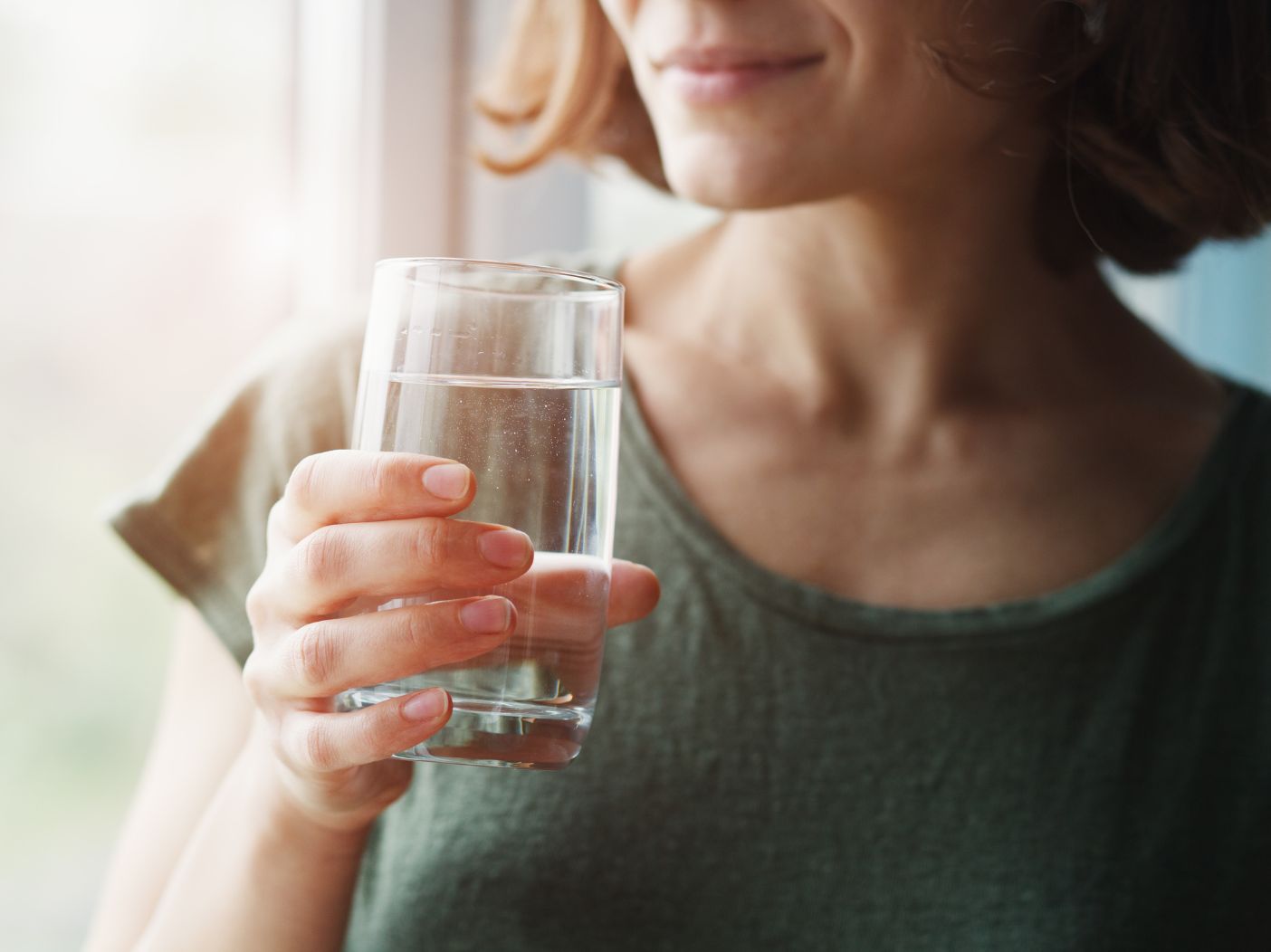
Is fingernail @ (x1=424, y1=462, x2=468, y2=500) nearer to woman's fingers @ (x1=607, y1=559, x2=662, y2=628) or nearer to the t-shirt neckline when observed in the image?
woman's fingers @ (x1=607, y1=559, x2=662, y2=628)

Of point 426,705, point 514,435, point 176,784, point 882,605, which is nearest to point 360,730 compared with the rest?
point 426,705

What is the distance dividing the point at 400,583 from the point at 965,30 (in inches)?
22.2

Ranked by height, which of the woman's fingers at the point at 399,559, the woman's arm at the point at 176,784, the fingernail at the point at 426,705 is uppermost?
the woman's fingers at the point at 399,559

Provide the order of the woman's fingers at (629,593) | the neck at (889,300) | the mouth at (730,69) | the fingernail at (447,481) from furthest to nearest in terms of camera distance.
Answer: the neck at (889,300)
the mouth at (730,69)
the woman's fingers at (629,593)
the fingernail at (447,481)

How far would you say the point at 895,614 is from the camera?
98 cm

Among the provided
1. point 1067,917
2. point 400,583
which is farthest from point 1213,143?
point 400,583

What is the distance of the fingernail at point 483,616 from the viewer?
0.54 meters

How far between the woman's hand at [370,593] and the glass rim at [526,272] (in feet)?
0.28

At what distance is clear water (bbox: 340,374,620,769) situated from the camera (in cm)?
55

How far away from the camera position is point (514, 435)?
547 mm

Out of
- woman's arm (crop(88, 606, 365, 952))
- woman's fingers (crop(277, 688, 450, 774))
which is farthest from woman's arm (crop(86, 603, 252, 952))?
woman's fingers (crop(277, 688, 450, 774))

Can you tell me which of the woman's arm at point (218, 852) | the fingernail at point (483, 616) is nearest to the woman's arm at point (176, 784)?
the woman's arm at point (218, 852)

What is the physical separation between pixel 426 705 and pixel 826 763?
50 cm

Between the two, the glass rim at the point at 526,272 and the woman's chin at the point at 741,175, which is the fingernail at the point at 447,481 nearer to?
the glass rim at the point at 526,272
